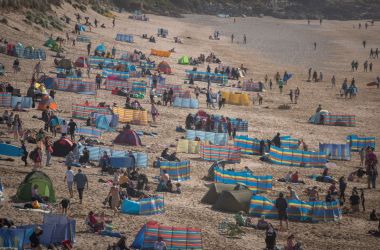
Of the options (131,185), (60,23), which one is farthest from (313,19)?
(131,185)

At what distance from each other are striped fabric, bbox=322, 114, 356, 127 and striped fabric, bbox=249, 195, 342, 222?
1905cm

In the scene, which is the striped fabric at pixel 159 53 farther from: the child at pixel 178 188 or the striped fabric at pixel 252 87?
the child at pixel 178 188

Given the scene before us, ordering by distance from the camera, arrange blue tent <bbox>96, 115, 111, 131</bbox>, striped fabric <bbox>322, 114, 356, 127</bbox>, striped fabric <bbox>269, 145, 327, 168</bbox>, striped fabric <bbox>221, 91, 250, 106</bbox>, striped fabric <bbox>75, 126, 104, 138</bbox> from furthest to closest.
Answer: striped fabric <bbox>221, 91, 250, 106</bbox> < striped fabric <bbox>322, 114, 356, 127</bbox> < blue tent <bbox>96, 115, 111, 131</bbox> < striped fabric <bbox>269, 145, 327, 168</bbox> < striped fabric <bbox>75, 126, 104, 138</bbox>

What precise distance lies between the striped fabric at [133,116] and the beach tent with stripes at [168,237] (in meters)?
17.0

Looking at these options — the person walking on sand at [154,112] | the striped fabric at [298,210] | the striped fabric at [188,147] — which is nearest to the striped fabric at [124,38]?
the person walking on sand at [154,112]

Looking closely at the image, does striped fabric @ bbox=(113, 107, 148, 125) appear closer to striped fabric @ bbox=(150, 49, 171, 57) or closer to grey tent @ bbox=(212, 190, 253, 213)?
grey tent @ bbox=(212, 190, 253, 213)

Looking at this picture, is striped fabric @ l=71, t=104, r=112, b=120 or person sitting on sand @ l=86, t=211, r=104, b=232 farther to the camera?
striped fabric @ l=71, t=104, r=112, b=120

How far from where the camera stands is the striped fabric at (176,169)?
90.0 feet

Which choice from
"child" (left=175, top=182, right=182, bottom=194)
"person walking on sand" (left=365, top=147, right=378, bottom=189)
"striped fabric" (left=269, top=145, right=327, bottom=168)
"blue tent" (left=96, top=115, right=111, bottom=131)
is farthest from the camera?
"blue tent" (left=96, top=115, right=111, bottom=131)

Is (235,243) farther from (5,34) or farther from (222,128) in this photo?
(5,34)

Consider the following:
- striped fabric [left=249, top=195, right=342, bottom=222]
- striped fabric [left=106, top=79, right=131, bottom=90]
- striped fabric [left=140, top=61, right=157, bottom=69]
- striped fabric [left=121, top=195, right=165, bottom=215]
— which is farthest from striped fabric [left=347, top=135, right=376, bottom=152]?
striped fabric [left=140, top=61, right=157, bottom=69]

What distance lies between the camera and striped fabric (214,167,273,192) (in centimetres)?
2698

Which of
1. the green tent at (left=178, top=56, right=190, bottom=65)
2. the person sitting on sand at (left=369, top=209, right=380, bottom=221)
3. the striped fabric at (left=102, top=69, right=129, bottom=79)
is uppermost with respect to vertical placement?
the green tent at (left=178, top=56, right=190, bottom=65)

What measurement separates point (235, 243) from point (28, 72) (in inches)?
1043
